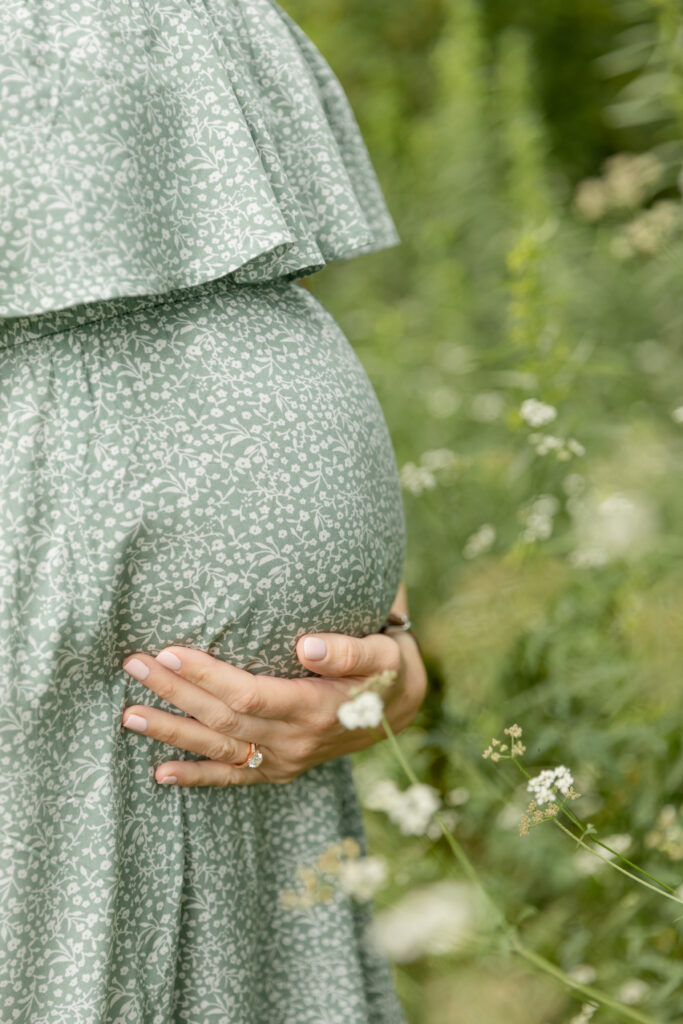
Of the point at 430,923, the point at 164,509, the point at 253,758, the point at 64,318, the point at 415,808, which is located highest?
the point at 64,318

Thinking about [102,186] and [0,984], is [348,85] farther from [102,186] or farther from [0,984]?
[0,984]

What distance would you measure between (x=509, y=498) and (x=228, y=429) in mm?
1127

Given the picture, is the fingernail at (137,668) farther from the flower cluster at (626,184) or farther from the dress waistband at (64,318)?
the flower cluster at (626,184)

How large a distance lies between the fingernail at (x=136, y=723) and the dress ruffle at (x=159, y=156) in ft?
1.37

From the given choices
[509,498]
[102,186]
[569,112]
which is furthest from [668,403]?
[569,112]

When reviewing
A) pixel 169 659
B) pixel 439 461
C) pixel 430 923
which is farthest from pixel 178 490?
pixel 439 461

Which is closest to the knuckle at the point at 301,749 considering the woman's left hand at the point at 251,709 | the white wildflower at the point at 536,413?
the woman's left hand at the point at 251,709

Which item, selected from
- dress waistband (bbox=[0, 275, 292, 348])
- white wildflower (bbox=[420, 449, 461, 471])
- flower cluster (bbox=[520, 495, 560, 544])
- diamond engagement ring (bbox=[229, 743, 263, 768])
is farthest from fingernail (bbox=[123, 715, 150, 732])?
white wildflower (bbox=[420, 449, 461, 471])

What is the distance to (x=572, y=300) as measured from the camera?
2615 millimetres

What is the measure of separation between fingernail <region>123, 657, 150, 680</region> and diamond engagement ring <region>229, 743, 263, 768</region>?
175mm

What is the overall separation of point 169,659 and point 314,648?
16 cm

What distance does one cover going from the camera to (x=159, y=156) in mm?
958

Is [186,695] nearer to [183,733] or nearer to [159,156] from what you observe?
[183,733]

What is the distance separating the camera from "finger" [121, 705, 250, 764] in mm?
965
